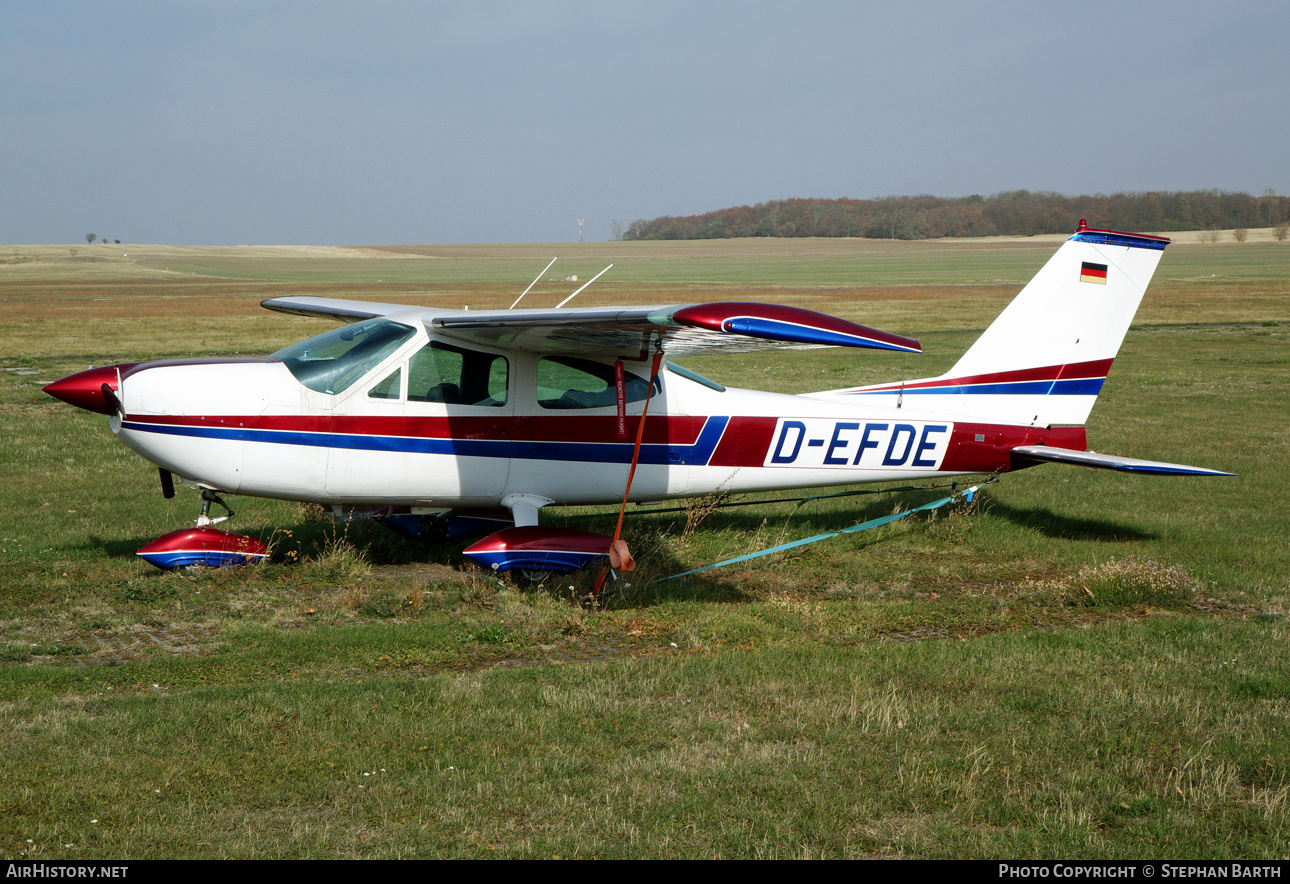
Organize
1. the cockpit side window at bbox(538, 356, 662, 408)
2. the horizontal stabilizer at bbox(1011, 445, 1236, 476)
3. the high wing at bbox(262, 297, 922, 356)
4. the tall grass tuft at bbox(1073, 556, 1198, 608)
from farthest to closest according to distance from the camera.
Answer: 1. the horizontal stabilizer at bbox(1011, 445, 1236, 476)
2. the cockpit side window at bbox(538, 356, 662, 408)
3. the tall grass tuft at bbox(1073, 556, 1198, 608)
4. the high wing at bbox(262, 297, 922, 356)

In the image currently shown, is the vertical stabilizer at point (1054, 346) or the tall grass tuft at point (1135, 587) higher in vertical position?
the vertical stabilizer at point (1054, 346)

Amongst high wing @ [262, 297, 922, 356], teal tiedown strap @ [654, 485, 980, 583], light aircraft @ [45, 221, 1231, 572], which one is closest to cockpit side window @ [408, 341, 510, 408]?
light aircraft @ [45, 221, 1231, 572]

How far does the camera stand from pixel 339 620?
7320 mm

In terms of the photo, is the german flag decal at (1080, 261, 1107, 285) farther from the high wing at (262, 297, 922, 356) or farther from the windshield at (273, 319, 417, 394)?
the windshield at (273, 319, 417, 394)

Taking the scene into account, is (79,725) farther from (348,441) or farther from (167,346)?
(167,346)

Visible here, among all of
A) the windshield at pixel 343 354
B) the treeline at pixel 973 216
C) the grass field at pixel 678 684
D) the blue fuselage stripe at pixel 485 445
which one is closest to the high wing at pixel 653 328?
the windshield at pixel 343 354

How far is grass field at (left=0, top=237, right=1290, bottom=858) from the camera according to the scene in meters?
4.30

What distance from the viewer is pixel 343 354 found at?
26.6 feet

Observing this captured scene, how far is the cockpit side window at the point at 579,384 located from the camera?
27.8 ft

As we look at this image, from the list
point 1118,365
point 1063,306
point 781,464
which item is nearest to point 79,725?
point 781,464

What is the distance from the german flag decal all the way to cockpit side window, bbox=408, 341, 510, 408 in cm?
571

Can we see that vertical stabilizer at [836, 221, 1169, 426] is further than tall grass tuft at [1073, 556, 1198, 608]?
Yes

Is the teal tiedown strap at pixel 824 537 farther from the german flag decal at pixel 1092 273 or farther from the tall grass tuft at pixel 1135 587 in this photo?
the german flag decal at pixel 1092 273

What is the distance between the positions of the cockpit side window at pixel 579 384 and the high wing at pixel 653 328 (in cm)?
23
